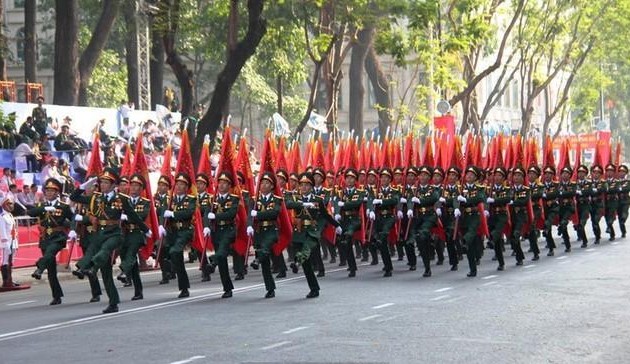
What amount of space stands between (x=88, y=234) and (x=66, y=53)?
1594 centimetres

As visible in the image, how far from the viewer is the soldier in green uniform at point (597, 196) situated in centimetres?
2919

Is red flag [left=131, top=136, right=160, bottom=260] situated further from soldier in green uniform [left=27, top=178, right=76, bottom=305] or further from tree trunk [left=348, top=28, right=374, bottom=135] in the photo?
tree trunk [left=348, top=28, right=374, bottom=135]

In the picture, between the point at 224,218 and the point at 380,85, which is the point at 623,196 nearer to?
the point at 380,85

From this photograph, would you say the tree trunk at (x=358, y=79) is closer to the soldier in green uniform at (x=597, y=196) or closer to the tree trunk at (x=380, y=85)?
the tree trunk at (x=380, y=85)

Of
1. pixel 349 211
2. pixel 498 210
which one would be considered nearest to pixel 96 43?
pixel 349 211

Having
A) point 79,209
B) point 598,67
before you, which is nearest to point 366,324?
point 79,209

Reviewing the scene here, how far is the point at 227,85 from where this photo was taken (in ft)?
93.5

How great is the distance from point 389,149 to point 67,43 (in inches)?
403

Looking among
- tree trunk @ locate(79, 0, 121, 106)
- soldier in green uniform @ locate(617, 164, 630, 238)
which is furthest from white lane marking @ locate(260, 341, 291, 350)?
tree trunk @ locate(79, 0, 121, 106)

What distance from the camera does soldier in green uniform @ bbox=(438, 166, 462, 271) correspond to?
863 inches

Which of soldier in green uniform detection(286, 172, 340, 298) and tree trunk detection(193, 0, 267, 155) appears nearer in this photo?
soldier in green uniform detection(286, 172, 340, 298)

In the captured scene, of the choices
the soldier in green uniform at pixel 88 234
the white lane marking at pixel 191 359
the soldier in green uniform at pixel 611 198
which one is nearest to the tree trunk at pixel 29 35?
the soldier in green uniform at pixel 611 198

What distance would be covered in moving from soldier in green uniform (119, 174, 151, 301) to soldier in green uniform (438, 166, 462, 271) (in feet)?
19.7

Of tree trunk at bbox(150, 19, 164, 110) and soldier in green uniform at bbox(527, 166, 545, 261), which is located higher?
tree trunk at bbox(150, 19, 164, 110)
